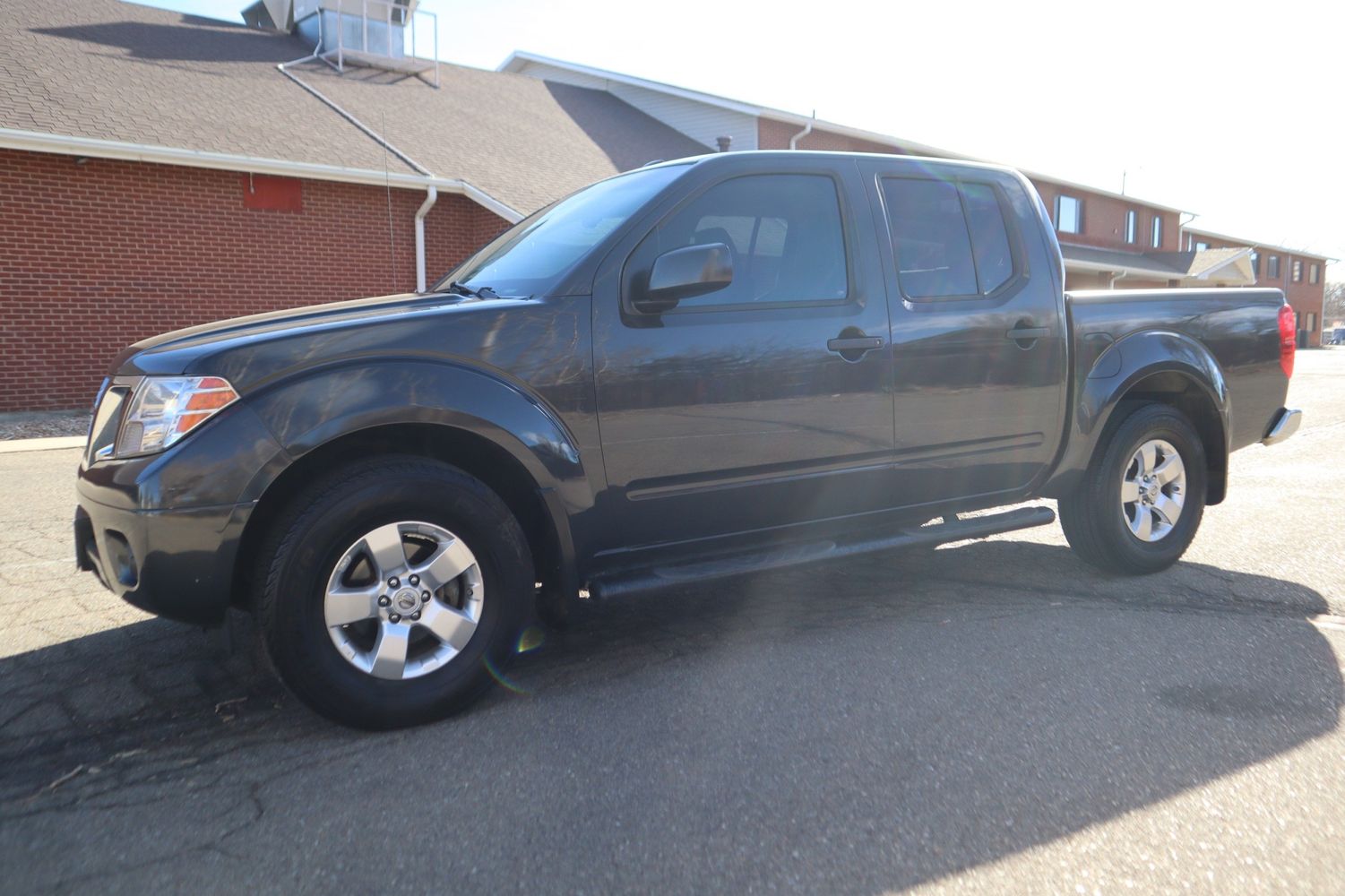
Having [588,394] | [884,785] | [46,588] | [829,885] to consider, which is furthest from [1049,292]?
[46,588]

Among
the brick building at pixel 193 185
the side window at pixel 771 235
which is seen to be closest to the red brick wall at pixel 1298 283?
the brick building at pixel 193 185

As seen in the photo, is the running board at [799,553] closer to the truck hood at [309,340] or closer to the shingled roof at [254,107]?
the truck hood at [309,340]

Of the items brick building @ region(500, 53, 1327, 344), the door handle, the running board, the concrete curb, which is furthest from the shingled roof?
the running board

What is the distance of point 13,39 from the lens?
14.5m

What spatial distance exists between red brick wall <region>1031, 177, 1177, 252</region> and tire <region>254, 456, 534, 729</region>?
105 feet

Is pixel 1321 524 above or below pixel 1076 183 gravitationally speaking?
below

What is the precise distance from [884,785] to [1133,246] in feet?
134

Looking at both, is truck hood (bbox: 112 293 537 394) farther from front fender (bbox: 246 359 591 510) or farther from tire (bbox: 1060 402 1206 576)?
tire (bbox: 1060 402 1206 576)

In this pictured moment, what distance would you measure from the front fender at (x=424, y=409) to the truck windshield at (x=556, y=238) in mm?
481

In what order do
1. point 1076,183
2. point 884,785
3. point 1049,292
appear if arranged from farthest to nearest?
point 1076,183, point 1049,292, point 884,785

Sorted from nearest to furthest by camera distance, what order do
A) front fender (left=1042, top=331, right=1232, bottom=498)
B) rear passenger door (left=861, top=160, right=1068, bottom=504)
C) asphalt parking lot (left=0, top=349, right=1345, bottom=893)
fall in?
asphalt parking lot (left=0, top=349, right=1345, bottom=893) → rear passenger door (left=861, top=160, right=1068, bottom=504) → front fender (left=1042, top=331, right=1232, bottom=498)

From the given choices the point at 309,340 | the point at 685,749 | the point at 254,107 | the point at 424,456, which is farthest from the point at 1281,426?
the point at 254,107

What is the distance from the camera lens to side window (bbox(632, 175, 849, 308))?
4039 mm

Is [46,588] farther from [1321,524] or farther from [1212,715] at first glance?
[1321,524]
